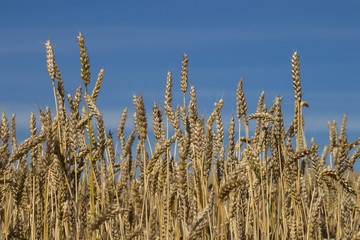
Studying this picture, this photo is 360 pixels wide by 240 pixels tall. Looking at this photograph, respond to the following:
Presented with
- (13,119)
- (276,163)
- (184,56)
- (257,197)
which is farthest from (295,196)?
(13,119)

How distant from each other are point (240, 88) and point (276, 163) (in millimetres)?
542

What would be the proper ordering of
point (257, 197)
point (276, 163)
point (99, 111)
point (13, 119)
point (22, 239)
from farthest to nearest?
point (13, 119) → point (276, 163) → point (257, 197) → point (22, 239) → point (99, 111)

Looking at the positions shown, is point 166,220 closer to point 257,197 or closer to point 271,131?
point 257,197

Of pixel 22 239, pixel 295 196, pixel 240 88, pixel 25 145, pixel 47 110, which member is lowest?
pixel 22 239

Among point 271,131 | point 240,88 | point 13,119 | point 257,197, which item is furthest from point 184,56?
point 13,119

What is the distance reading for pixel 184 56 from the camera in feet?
12.0

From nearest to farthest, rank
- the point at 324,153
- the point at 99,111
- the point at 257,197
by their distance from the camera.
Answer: the point at 99,111, the point at 257,197, the point at 324,153

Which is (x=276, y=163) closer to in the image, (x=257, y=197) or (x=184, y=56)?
(x=257, y=197)

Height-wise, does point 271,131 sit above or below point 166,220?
above

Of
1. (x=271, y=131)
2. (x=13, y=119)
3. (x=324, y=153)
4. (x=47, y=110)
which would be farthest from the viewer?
(x=324, y=153)

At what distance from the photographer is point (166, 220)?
8.67 feet

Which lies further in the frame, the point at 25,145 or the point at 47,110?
the point at 47,110

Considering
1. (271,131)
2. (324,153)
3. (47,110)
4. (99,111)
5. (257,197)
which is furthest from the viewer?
(324,153)

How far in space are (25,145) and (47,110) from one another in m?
0.38
